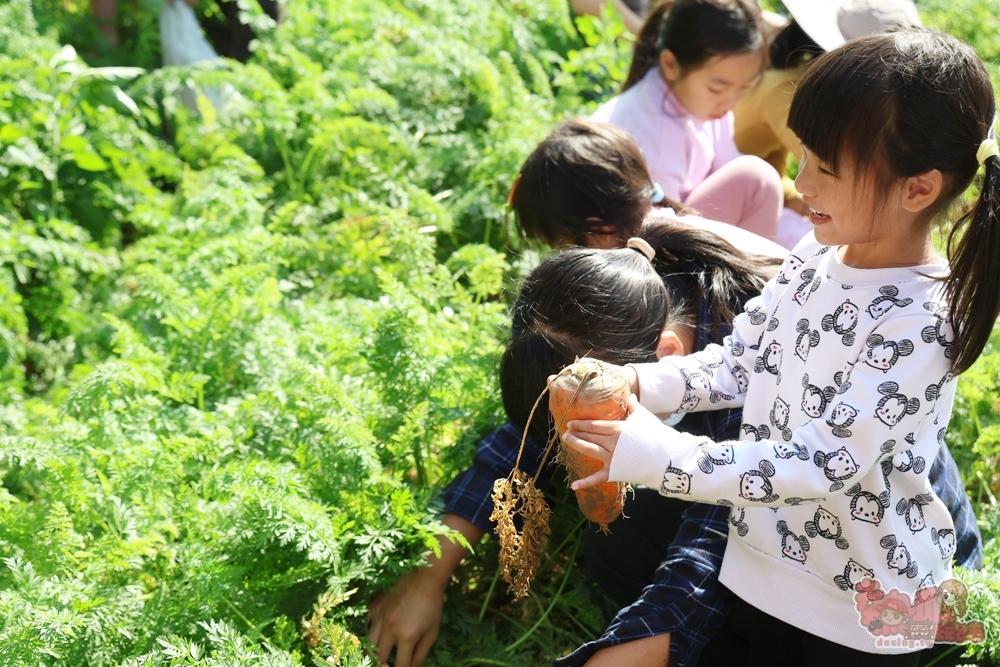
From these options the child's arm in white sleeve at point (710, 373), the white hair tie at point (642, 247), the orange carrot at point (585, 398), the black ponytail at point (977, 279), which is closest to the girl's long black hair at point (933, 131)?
the black ponytail at point (977, 279)

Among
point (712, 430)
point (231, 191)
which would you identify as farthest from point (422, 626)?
point (231, 191)

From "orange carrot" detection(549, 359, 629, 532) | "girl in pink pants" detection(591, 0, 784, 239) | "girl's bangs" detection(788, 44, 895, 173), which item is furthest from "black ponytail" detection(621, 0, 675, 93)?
"orange carrot" detection(549, 359, 629, 532)

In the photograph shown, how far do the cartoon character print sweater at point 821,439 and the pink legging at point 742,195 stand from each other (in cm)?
114

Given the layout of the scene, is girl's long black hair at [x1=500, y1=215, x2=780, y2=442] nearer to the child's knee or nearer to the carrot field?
the carrot field

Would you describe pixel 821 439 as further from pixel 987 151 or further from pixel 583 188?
pixel 583 188

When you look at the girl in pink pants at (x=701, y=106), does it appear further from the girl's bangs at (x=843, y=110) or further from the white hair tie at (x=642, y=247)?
the girl's bangs at (x=843, y=110)

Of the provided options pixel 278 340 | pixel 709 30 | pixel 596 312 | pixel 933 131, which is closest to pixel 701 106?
pixel 709 30

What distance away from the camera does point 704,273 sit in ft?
7.55

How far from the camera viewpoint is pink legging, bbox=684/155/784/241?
10.2 feet

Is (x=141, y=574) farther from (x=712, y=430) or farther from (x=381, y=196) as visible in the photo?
(x=381, y=196)

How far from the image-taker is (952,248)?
1768mm

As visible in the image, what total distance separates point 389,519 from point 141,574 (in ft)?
1.90

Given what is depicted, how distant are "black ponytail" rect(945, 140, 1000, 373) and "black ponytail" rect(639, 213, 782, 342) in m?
0.69

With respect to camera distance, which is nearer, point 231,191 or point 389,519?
point 389,519
